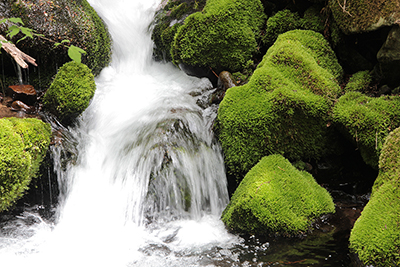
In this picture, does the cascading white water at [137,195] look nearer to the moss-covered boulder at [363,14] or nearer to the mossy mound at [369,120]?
the mossy mound at [369,120]

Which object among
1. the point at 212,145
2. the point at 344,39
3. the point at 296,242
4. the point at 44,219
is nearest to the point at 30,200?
the point at 44,219

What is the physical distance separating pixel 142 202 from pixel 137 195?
0.14m

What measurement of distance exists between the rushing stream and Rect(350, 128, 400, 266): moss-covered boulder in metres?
0.47

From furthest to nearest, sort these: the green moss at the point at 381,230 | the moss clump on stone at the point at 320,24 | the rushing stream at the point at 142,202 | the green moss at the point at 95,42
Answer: the green moss at the point at 95,42 < the moss clump on stone at the point at 320,24 < the rushing stream at the point at 142,202 < the green moss at the point at 381,230

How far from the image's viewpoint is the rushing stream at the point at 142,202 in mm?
3410

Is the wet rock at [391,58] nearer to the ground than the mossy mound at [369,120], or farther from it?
farther from it

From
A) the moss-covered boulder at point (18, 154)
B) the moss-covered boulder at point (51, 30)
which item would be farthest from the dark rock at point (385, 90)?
the moss-covered boulder at point (51, 30)

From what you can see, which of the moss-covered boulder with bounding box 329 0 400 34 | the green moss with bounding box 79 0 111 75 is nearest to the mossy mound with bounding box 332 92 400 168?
the moss-covered boulder with bounding box 329 0 400 34

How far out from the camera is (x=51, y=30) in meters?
5.97

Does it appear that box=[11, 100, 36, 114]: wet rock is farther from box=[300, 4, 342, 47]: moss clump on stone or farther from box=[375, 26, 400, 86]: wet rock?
box=[375, 26, 400, 86]: wet rock

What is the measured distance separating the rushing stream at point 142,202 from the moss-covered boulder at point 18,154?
40 cm

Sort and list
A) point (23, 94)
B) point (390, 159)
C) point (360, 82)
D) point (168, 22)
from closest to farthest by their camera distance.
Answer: point (390, 159), point (360, 82), point (23, 94), point (168, 22)

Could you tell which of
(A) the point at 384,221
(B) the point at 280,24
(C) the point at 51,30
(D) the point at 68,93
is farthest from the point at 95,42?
(A) the point at 384,221

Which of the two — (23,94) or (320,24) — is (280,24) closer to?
(320,24)
